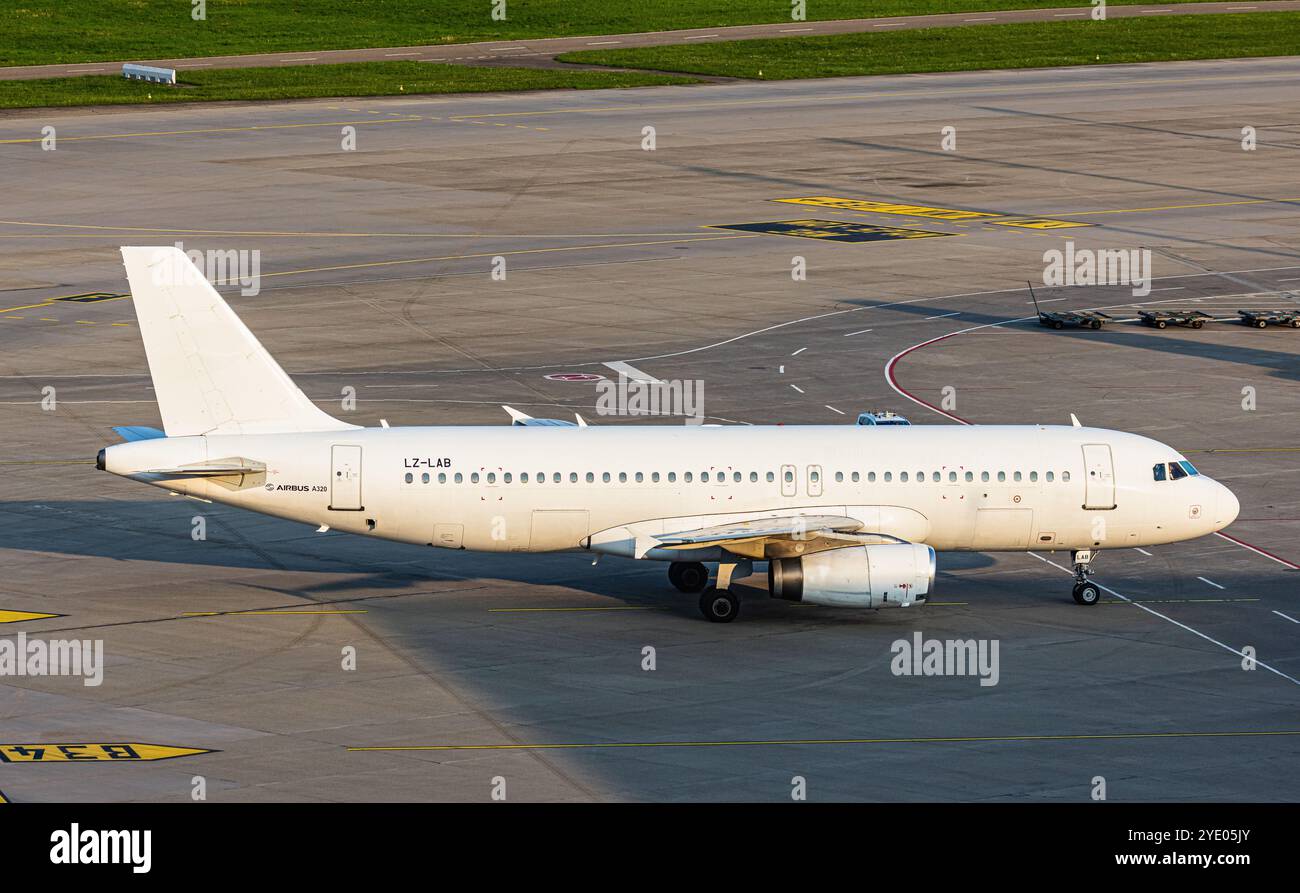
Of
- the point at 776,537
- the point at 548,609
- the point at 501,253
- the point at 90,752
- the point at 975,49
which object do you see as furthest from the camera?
the point at 975,49

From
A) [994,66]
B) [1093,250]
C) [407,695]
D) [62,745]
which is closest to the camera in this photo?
[62,745]

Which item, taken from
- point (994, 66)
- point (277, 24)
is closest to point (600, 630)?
point (994, 66)

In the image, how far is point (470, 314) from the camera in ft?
272

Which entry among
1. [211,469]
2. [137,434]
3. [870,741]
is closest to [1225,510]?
[870,741]

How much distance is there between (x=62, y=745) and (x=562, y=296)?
51420mm

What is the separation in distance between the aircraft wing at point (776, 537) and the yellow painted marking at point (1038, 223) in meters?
59.1

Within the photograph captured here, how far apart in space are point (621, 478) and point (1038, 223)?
61.6 m

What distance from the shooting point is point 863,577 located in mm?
44250

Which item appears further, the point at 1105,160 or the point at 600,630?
the point at 1105,160

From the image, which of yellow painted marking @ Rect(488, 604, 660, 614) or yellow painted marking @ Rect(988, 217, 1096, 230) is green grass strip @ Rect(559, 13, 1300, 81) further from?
yellow painted marking @ Rect(488, 604, 660, 614)

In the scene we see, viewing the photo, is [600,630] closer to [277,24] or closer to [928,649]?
[928,649]

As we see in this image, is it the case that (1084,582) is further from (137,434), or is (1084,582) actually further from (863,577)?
(137,434)

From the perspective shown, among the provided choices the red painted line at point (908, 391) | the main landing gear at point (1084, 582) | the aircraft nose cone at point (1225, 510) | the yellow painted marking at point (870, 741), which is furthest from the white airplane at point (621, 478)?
the red painted line at point (908, 391)
